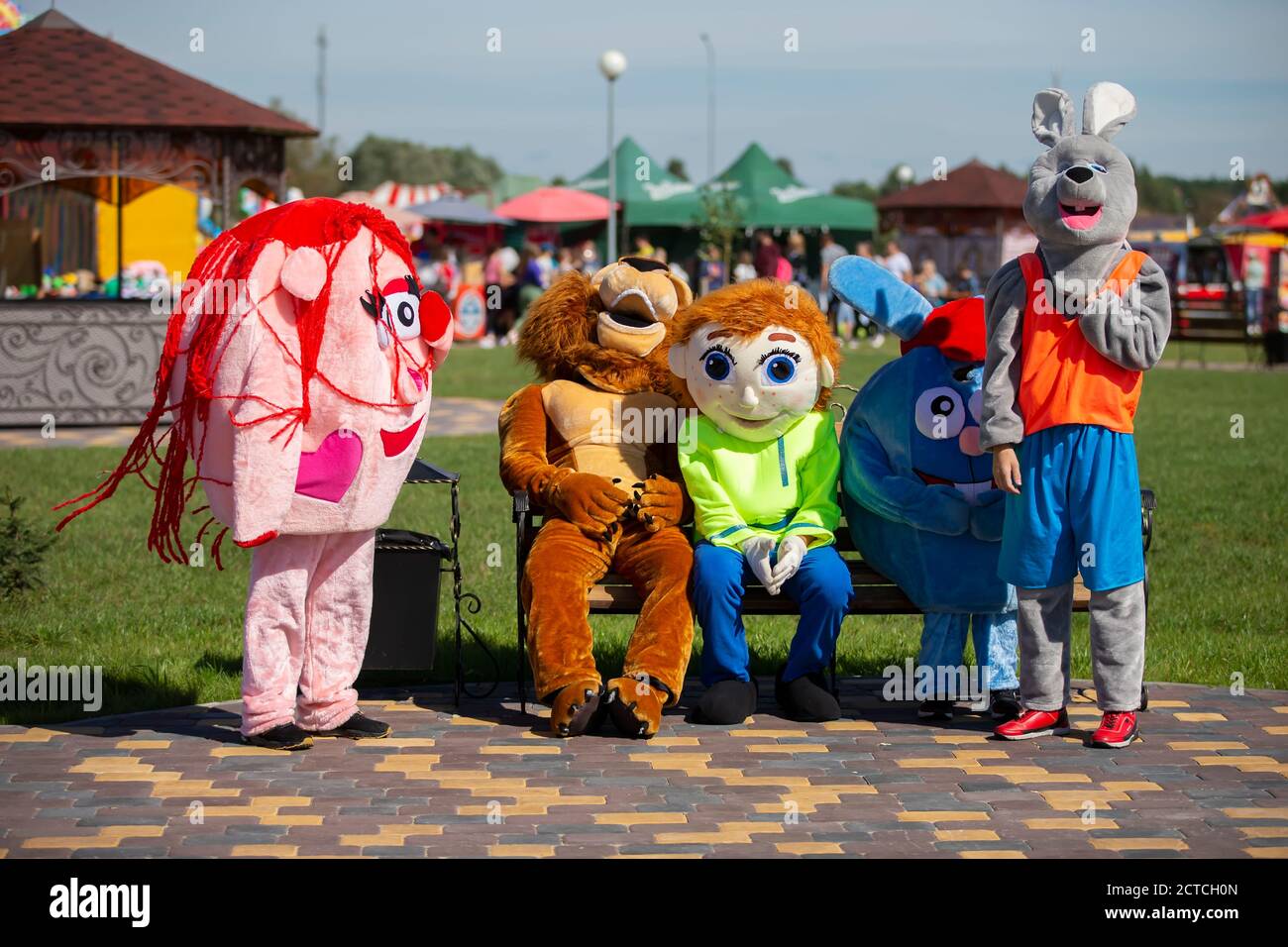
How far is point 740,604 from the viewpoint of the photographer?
5832 mm

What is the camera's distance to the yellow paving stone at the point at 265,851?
4.38m

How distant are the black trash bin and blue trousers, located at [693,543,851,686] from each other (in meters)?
0.98

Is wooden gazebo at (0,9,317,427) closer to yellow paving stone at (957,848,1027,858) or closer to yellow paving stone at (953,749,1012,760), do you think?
yellow paving stone at (953,749,1012,760)

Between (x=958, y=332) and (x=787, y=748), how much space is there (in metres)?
1.62

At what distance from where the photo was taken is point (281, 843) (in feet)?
14.7

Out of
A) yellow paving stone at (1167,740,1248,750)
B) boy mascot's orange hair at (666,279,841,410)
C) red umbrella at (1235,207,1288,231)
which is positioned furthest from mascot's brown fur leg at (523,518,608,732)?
red umbrella at (1235,207,1288,231)

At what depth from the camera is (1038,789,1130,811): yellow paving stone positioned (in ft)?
16.0

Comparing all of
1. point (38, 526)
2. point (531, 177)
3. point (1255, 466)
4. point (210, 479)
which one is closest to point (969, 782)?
point (210, 479)

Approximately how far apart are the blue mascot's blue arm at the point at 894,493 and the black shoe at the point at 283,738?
2150 millimetres

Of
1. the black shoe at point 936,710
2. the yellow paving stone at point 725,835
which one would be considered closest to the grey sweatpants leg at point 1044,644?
the black shoe at point 936,710

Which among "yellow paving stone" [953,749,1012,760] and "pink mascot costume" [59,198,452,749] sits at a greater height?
"pink mascot costume" [59,198,452,749]

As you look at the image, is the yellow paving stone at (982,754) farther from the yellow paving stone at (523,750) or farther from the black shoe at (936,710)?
the yellow paving stone at (523,750)

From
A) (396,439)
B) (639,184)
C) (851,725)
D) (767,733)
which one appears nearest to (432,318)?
(396,439)

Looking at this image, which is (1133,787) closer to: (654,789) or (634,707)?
(654,789)
